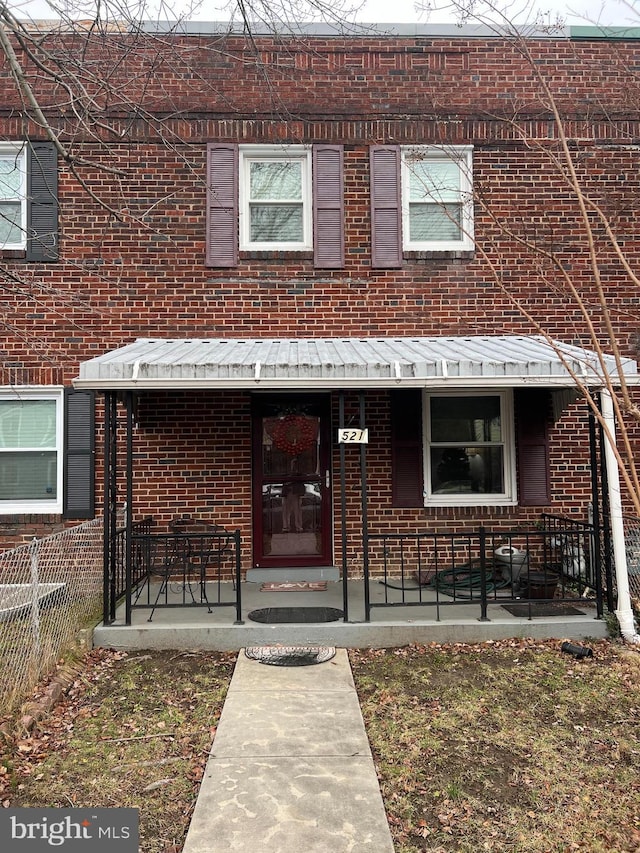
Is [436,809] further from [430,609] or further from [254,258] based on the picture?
[254,258]

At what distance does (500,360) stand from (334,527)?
9.77 feet

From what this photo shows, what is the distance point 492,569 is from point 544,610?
813mm

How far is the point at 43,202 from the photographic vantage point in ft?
24.7

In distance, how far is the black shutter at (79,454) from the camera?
7371 millimetres

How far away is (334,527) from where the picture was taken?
752 centimetres

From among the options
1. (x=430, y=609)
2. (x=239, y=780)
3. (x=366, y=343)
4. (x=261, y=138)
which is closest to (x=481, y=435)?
(x=366, y=343)

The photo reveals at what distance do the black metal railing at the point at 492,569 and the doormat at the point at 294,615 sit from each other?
433 millimetres

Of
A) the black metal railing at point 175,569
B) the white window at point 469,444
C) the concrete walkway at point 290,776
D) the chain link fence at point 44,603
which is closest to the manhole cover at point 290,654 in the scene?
the concrete walkway at point 290,776

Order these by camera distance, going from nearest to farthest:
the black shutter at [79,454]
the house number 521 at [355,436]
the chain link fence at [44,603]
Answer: the chain link fence at [44,603], the house number 521 at [355,436], the black shutter at [79,454]

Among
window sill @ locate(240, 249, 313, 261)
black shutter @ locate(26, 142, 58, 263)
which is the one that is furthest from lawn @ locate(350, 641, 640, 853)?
black shutter @ locate(26, 142, 58, 263)

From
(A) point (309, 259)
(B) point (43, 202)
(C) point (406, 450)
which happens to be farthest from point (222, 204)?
(C) point (406, 450)

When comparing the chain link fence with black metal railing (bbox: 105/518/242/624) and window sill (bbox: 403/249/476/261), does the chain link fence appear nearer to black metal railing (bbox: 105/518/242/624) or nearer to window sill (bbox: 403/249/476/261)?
black metal railing (bbox: 105/518/242/624)

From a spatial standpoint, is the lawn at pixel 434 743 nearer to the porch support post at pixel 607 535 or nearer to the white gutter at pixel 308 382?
the porch support post at pixel 607 535

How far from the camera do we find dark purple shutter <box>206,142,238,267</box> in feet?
25.1
